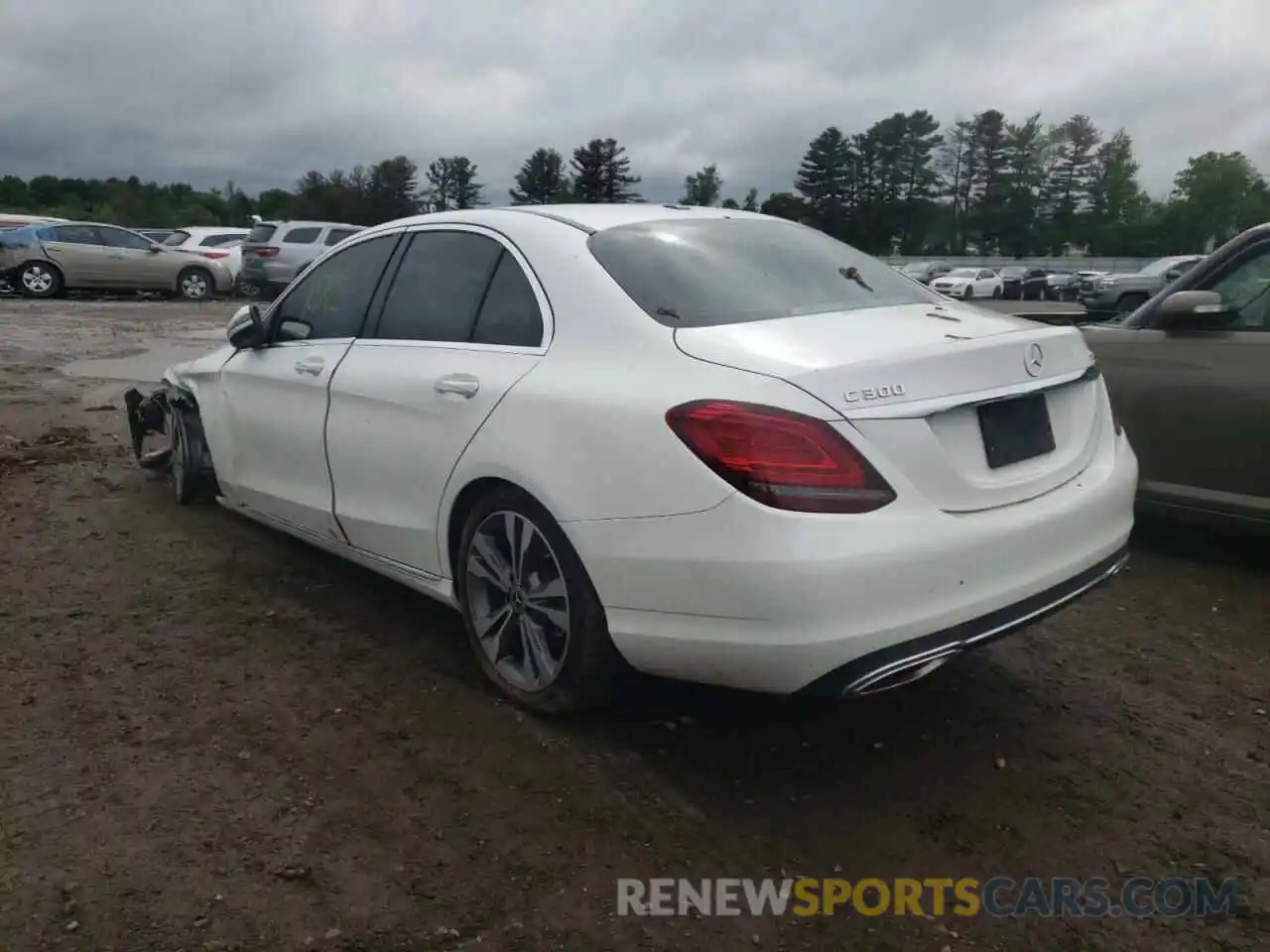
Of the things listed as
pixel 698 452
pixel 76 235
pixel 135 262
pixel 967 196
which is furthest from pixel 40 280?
pixel 967 196

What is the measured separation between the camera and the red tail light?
2615 mm

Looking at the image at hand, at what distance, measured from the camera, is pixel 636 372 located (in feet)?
9.70

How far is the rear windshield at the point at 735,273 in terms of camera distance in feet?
10.5

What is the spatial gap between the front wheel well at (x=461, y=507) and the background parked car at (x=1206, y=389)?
3.16 m

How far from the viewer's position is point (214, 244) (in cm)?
2662

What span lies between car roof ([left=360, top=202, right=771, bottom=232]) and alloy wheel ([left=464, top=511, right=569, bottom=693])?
1.04m

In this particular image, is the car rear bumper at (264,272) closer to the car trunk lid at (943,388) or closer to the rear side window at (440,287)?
the rear side window at (440,287)

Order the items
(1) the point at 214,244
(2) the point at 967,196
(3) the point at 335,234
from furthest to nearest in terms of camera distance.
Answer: (2) the point at 967,196 → (1) the point at 214,244 → (3) the point at 335,234

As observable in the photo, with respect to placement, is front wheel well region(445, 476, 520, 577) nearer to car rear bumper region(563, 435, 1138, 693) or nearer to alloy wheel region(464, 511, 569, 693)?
alloy wheel region(464, 511, 569, 693)

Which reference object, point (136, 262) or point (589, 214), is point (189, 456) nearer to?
point (589, 214)

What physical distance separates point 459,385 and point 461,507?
383 millimetres

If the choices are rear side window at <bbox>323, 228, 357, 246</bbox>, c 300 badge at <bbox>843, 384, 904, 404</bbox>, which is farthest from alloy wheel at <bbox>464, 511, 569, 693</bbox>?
rear side window at <bbox>323, 228, 357, 246</bbox>

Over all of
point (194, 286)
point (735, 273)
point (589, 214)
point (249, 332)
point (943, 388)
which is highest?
point (589, 214)

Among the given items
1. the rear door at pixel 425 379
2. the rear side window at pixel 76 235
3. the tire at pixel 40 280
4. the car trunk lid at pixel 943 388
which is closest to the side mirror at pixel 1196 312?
the car trunk lid at pixel 943 388
